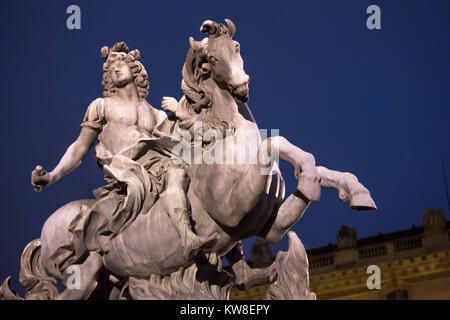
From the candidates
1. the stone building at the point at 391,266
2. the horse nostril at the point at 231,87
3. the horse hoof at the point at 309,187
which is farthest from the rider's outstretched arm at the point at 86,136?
the stone building at the point at 391,266

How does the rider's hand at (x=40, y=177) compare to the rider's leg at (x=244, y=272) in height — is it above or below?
above

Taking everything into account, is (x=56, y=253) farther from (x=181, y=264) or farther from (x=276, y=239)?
(x=276, y=239)

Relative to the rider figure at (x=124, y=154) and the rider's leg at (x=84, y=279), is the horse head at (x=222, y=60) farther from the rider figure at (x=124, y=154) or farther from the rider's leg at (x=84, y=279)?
the rider's leg at (x=84, y=279)

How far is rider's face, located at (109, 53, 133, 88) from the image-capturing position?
7957 mm

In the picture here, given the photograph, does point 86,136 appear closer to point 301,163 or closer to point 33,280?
point 33,280

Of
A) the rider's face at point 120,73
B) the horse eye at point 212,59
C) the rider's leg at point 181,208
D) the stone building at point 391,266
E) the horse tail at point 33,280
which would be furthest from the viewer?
the stone building at point 391,266

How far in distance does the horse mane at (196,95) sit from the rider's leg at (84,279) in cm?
125

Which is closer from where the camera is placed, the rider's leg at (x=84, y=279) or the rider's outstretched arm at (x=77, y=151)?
the rider's leg at (x=84, y=279)

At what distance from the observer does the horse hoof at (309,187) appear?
21.9 feet

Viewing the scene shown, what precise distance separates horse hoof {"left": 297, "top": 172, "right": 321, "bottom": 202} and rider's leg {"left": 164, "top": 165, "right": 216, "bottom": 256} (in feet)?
2.45

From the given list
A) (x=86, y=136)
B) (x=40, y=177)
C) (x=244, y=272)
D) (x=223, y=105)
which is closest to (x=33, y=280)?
(x=40, y=177)

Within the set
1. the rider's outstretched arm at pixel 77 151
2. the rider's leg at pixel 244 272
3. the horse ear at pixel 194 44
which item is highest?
the horse ear at pixel 194 44

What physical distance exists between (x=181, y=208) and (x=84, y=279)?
100 centimetres

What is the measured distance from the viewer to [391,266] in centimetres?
2856
